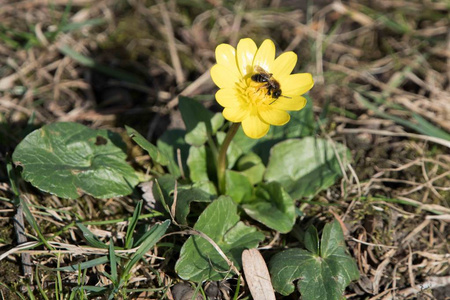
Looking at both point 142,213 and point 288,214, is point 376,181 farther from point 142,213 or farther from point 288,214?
point 142,213

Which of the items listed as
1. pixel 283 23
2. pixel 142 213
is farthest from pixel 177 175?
pixel 283 23

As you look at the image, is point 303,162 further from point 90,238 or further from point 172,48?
point 172,48

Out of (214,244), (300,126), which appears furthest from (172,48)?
(214,244)

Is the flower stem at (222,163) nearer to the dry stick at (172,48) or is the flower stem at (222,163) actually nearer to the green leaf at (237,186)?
the green leaf at (237,186)

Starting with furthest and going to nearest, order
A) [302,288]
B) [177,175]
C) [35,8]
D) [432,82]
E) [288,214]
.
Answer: [35,8] < [432,82] < [177,175] < [288,214] < [302,288]

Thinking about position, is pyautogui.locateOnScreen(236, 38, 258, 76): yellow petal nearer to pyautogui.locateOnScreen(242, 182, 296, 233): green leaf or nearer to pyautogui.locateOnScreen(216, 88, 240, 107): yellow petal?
pyautogui.locateOnScreen(216, 88, 240, 107): yellow petal

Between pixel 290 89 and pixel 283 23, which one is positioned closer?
pixel 290 89

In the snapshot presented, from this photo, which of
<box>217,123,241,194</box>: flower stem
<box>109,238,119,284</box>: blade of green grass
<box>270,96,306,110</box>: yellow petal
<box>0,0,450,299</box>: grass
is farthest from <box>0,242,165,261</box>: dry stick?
<box>270,96,306,110</box>: yellow petal
